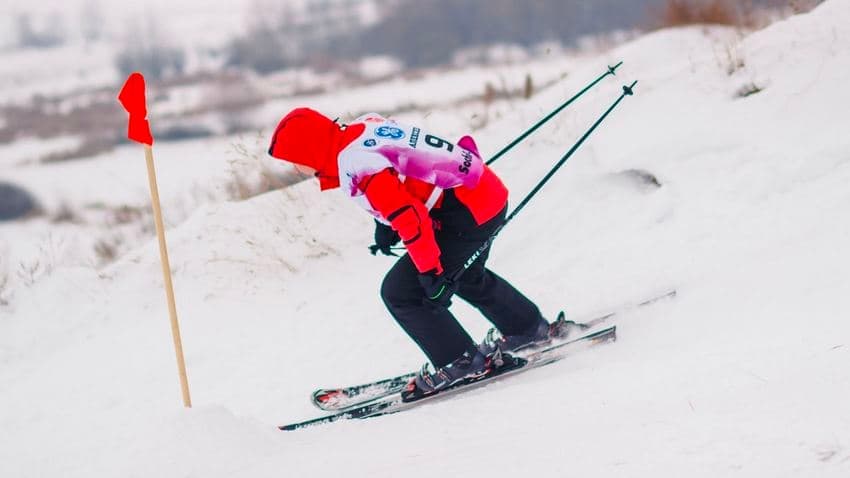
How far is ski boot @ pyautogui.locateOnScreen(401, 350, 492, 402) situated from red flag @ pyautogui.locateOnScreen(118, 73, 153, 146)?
1.90 meters

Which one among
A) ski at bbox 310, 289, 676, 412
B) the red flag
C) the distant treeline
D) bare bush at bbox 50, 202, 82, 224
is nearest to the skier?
ski at bbox 310, 289, 676, 412

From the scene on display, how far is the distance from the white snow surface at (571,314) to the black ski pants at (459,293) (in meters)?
0.30

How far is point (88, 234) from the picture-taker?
12469mm

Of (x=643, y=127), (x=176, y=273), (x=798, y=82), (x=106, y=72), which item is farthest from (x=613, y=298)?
(x=106, y=72)

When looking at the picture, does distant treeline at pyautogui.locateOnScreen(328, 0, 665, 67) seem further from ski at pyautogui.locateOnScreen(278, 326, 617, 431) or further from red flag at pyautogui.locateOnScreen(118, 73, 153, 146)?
red flag at pyautogui.locateOnScreen(118, 73, 153, 146)

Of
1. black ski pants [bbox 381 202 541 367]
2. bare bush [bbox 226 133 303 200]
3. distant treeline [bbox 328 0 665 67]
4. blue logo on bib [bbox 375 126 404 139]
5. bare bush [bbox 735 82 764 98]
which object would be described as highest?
distant treeline [bbox 328 0 665 67]

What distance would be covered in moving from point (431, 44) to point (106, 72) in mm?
33709

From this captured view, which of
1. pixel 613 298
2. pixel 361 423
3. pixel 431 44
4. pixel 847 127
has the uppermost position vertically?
pixel 431 44

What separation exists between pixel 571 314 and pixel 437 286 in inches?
53.4

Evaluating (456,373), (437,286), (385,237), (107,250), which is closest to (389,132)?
(385,237)

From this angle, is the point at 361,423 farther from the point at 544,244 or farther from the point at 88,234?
the point at 88,234

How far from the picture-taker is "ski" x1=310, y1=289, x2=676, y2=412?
393 cm

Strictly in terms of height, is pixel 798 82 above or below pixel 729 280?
above

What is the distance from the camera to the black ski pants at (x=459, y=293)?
341 centimetres
